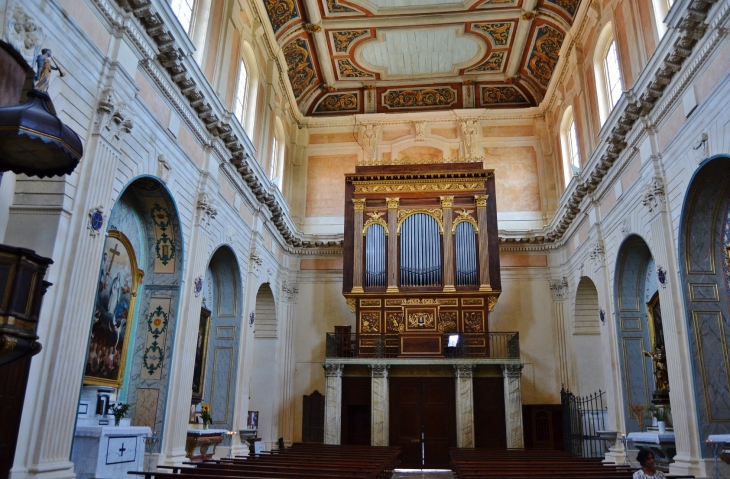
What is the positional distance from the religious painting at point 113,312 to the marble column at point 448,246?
8585 mm

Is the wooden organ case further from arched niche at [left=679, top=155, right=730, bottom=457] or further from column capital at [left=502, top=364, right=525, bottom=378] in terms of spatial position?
arched niche at [left=679, top=155, right=730, bottom=457]

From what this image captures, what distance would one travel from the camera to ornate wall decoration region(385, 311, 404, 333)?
640 inches

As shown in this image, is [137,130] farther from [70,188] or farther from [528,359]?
[528,359]

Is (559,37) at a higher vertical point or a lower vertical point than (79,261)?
higher

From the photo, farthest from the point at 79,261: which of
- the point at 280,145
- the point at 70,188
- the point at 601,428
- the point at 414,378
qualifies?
the point at 601,428

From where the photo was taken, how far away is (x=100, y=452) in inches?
300

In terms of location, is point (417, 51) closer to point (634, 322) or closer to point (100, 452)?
point (634, 322)

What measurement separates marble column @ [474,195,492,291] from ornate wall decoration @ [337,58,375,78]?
6.10 metres

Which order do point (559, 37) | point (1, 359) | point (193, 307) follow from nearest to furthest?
point (1, 359) → point (193, 307) → point (559, 37)

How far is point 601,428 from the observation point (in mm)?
15586

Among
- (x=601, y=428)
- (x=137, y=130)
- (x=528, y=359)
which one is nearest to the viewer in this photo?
(x=137, y=130)

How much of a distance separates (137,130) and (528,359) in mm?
13561

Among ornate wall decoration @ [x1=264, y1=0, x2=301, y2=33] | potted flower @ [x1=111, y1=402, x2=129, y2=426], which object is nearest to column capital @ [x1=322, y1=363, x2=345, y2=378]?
potted flower @ [x1=111, y1=402, x2=129, y2=426]

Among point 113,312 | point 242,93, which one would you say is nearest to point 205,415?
point 113,312
